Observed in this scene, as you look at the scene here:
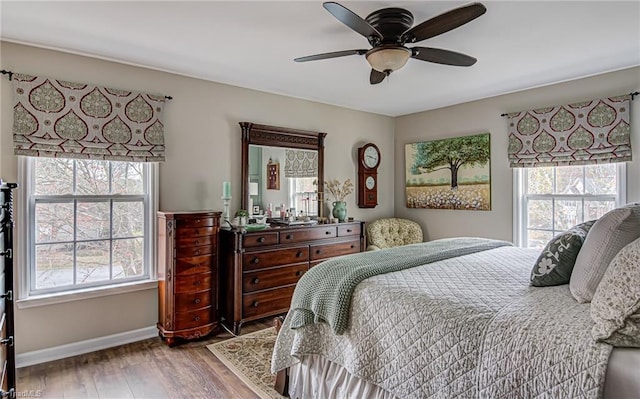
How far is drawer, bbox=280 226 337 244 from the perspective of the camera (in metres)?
3.68

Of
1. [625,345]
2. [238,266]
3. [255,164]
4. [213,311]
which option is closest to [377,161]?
[255,164]

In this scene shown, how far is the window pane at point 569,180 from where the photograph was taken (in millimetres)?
3707

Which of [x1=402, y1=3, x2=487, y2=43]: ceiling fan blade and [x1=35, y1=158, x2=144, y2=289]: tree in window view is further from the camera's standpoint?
[x1=35, y1=158, x2=144, y2=289]: tree in window view

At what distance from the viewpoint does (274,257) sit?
3598mm

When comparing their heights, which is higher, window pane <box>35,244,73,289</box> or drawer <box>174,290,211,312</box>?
window pane <box>35,244,73,289</box>

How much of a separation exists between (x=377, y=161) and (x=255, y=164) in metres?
1.92

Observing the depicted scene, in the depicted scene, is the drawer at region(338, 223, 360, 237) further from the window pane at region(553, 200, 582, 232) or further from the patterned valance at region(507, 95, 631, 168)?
the window pane at region(553, 200, 582, 232)

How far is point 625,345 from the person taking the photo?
3.92ft

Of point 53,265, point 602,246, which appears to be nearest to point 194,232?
point 53,265

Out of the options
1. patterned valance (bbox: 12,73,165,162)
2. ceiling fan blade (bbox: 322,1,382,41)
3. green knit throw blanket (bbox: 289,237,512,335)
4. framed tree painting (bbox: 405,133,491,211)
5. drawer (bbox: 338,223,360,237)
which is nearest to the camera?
ceiling fan blade (bbox: 322,1,382,41)

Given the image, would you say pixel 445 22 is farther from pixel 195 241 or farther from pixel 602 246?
pixel 195 241

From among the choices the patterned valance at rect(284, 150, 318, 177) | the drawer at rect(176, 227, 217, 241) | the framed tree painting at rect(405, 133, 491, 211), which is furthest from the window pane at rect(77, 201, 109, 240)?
the framed tree painting at rect(405, 133, 491, 211)

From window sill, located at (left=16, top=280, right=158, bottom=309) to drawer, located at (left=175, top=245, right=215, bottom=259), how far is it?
1.58ft

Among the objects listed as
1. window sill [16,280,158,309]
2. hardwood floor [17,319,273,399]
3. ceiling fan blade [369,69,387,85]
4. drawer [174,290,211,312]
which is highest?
ceiling fan blade [369,69,387,85]
